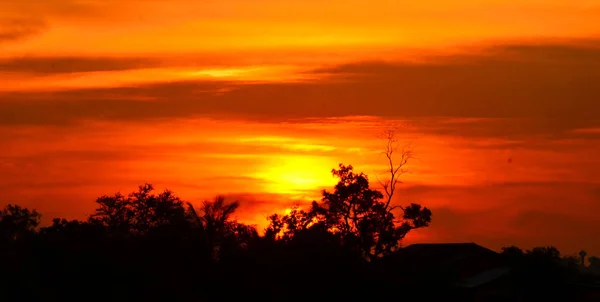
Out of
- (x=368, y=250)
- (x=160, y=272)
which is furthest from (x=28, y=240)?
(x=368, y=250)

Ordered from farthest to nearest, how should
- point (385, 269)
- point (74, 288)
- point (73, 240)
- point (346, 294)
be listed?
point (385, 269)
point (346, 294)
point (73, 240)
point (74, 288)

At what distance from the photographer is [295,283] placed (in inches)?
2443

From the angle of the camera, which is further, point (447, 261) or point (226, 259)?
point (447, 261)

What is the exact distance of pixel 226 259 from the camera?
206ft

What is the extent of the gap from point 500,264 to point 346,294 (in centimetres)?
2141

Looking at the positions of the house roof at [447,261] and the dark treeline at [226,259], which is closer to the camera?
the dark treeline at [226,259]

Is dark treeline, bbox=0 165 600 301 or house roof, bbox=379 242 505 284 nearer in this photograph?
dark treeline, bbox=0 165 600 301

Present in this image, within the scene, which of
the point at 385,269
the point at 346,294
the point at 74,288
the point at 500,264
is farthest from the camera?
the point at 500,264

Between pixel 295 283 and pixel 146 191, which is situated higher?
pixel 146 191

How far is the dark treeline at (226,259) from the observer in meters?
54.2

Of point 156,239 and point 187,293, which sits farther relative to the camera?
point 156,239

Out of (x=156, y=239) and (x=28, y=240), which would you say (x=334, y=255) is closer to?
(x=156, y=239)

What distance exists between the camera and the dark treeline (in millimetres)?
54219

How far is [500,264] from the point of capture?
80688 mm
